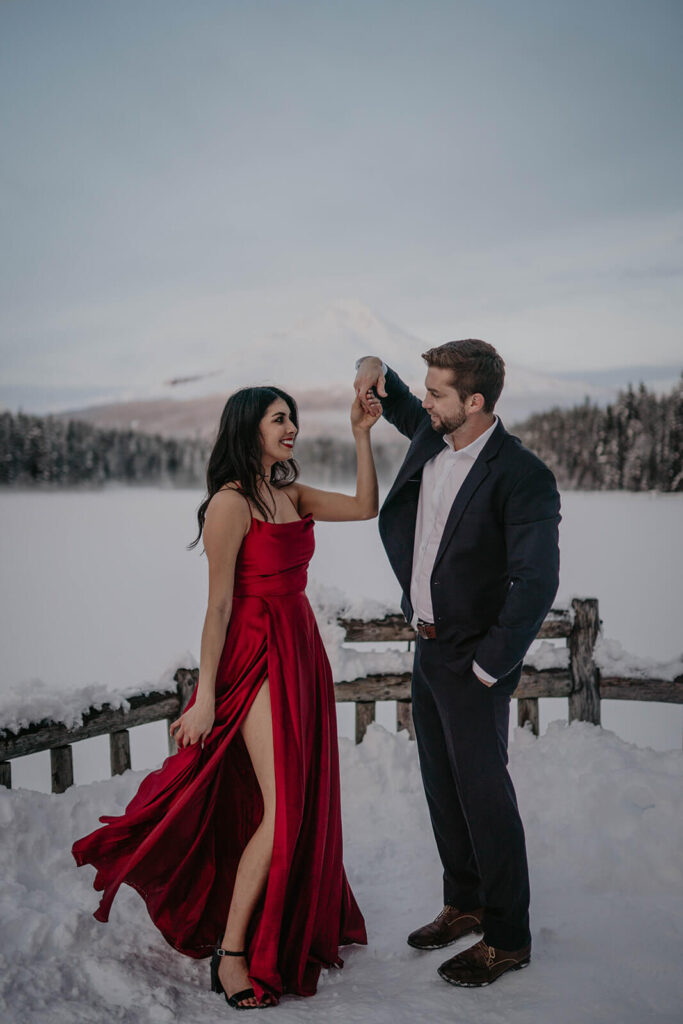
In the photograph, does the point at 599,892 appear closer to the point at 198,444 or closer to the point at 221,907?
the point at 221,907

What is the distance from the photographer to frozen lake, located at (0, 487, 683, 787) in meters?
6.07

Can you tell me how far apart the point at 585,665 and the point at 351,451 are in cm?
296

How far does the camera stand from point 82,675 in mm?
6227

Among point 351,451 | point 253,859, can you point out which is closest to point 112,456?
point 351,451

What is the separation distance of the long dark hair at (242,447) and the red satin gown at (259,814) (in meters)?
0.13

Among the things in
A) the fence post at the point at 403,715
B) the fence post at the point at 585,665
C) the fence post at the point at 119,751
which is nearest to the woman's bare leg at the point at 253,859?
the fence post at the point at 119,751

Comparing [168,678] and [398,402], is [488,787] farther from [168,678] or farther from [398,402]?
[168,678]

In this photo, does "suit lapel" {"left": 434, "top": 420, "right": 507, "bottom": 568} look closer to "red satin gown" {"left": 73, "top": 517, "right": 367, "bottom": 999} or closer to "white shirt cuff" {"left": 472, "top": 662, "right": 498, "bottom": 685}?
"white shirt cuff" {"left": 472, "top": 662, "right": 498, "bottom": 685}

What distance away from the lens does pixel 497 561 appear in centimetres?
227

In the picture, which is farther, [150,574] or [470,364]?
[150,574]

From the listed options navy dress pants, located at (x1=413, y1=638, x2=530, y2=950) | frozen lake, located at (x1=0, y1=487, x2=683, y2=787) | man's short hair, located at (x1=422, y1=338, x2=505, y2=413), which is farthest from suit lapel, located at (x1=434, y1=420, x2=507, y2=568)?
frozen lake, located at (x1=0, y1=487, x2=683, y2=787)

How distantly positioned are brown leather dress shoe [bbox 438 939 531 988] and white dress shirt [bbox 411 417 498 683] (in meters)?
0.83

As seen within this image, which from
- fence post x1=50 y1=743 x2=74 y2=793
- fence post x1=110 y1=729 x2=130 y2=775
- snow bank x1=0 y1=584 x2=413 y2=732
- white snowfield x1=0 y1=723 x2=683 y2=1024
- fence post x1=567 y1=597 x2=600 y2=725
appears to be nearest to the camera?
white snowfield x1=0 y1=723 x2=683 y2=1024

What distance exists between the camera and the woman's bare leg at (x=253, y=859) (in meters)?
2.17
